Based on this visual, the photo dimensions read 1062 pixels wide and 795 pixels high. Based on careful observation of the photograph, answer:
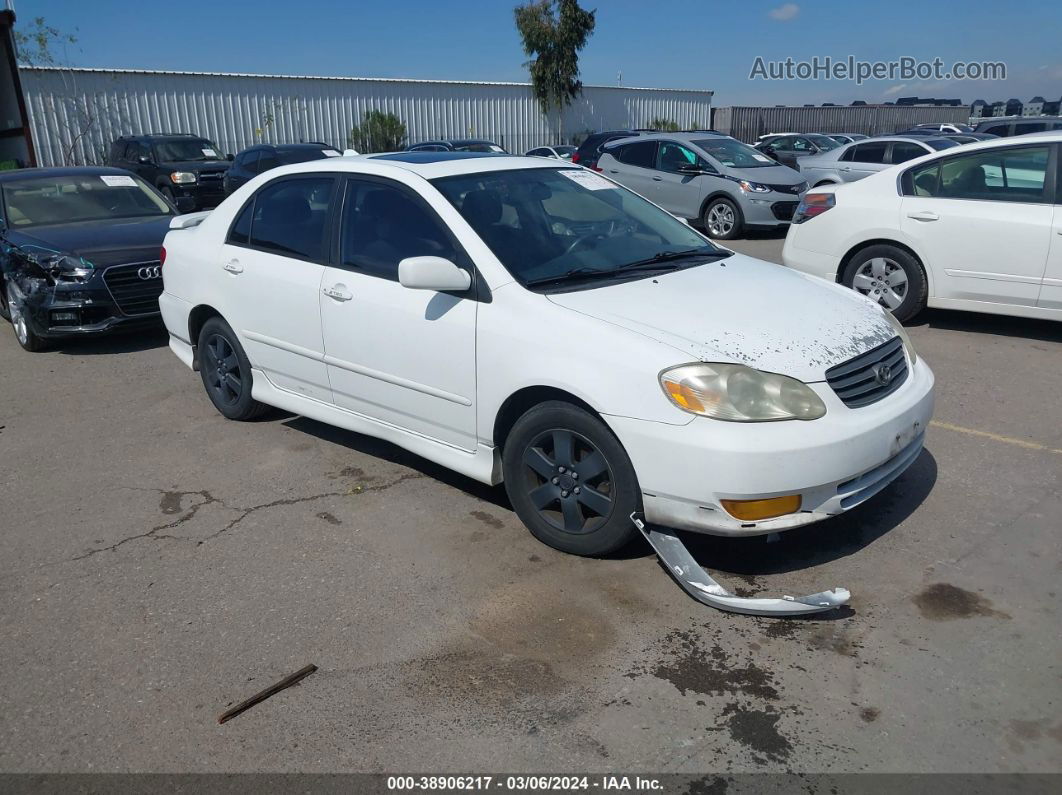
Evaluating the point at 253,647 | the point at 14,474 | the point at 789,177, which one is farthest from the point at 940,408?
the point at 789,177

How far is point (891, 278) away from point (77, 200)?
7.72 metres

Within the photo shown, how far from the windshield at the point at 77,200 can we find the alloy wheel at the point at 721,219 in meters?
8.32

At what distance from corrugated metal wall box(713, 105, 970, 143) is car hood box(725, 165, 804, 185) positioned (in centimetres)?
2745

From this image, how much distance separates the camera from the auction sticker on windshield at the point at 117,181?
903 cm

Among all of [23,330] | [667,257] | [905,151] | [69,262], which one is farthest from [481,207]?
[905,151]

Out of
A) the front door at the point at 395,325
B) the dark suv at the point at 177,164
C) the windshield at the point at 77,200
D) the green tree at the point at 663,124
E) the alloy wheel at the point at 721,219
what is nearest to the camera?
the front door at the point at 395,325

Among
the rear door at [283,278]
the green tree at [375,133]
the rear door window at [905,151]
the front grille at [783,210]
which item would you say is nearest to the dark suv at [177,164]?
the front grille at [783,210]

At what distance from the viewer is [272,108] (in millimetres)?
30031

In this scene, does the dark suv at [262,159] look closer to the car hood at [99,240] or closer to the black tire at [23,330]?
the car hood at [99,240]

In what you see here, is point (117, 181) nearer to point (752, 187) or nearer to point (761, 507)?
point (761, 507)

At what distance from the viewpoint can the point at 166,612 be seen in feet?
11.9

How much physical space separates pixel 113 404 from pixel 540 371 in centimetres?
406

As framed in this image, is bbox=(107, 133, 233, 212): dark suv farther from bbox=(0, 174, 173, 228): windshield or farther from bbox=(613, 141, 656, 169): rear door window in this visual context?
bbox=(0, 174, 173, 228): windshield

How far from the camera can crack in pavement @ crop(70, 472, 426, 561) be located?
426 cm
